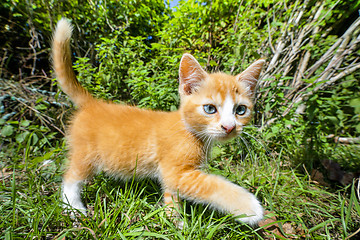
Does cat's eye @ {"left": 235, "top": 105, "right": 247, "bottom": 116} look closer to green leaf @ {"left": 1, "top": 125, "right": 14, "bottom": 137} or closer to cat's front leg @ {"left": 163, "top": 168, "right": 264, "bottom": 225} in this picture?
cat's front leg @ {"left": 163, "top": 168, "right": 264, "bottom": 225}

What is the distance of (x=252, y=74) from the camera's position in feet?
4.02

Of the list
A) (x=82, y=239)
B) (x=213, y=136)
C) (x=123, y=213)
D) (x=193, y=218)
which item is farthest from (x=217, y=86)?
(x=82, y=239)

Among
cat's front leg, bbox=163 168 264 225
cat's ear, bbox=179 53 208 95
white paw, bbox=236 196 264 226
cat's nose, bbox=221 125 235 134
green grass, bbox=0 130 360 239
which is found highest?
cat's ear, bbox=179 53 208 95

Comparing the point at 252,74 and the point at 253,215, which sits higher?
the point at 252,74

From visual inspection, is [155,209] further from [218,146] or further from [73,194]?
[218,146]

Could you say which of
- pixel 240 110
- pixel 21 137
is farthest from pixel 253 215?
pixel 21 137

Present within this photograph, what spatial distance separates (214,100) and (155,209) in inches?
31.9

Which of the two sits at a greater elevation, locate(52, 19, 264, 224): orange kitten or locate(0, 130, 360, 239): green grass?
locate(52, 19, 264, 224): orange kitten

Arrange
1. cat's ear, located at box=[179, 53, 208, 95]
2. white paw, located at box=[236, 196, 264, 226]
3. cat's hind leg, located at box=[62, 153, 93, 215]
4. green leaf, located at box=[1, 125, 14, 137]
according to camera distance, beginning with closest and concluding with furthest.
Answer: white paw, located at box=[236, 196, 264, 226], cat's ear, located at box=[179, 53, 208, 95], cat's hind leg, located at box=[62, 153, 93, 215], green leaf, located at box=[1, 125, 14, 137]

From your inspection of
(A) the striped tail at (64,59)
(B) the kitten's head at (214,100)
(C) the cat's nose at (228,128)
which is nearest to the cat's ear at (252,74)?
(B) the kitten's head at (214,100)

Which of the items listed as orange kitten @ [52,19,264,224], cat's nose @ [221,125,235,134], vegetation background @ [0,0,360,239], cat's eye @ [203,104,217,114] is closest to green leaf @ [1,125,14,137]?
vegetation background @ [0,0,360,239]

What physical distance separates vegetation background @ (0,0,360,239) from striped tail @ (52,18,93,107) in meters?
0.55

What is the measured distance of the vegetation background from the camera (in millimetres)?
1046

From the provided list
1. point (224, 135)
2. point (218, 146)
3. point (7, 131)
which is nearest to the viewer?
point (224, 135)
